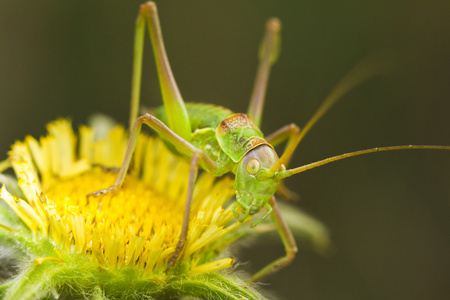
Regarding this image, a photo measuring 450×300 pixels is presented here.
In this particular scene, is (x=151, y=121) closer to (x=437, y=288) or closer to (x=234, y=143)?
(x=234, y=143)

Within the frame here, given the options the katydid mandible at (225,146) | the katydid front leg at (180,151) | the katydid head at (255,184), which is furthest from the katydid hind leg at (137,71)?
the katydid head at (255,184)

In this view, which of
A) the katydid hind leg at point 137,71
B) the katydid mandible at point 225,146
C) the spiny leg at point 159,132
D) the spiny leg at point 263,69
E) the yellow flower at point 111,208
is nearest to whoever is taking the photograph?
the yellow flower at point 111,208

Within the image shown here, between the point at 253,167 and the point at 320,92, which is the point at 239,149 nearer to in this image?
the point at 253,167

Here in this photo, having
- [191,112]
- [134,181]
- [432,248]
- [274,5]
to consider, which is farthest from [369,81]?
[134,181]

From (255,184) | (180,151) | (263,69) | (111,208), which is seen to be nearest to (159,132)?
(180,151)

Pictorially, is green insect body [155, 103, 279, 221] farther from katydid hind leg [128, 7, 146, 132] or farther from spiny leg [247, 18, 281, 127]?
spiny leg [247, 18, 281, 127]

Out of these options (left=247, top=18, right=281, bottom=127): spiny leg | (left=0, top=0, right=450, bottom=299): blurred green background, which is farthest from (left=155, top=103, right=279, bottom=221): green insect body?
(left=0, top=0, right=450, bottom=299): blurred green background

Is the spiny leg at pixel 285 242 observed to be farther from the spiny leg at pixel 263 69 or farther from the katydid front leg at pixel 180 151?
the spiny leg at pixel 263 69

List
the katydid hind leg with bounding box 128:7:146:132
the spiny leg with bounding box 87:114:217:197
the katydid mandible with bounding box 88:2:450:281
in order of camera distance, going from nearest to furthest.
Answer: the katydid mandible with bounding box 88:2:450:281, the spiny leg with bounding box 87:114:217:197, the katydid hind leg with bounding box 128:7:146:132
